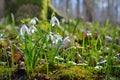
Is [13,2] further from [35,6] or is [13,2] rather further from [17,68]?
[17,68]

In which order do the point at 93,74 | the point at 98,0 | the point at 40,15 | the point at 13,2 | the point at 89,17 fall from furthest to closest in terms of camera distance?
the point at 98,0
the point at 89,17
the point at 13,2
the point at 40,15
the point at 93,74

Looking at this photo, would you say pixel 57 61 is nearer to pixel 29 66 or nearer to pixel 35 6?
pixel 29 66

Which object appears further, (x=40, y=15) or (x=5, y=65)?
(x=40, y=15)

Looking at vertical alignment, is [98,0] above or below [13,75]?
above

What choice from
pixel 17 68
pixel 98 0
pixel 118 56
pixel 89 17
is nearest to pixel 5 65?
pixel 17 68

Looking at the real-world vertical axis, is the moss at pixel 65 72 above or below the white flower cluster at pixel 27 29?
below

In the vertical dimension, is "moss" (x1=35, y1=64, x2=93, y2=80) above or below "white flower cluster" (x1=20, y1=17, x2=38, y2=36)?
below

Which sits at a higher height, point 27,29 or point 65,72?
point 27,29

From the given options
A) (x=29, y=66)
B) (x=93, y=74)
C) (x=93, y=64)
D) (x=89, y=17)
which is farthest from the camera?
(x=89, y=17)

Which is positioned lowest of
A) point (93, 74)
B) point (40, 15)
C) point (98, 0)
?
point (93, 74)
